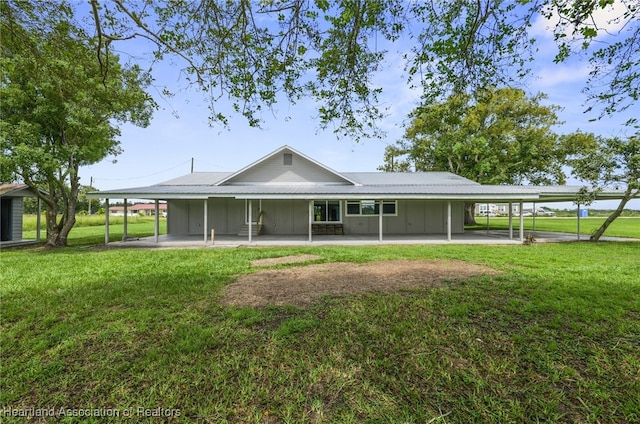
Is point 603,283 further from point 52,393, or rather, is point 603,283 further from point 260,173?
point 260,173

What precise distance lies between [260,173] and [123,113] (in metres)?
6.51

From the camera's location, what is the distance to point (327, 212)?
1639cm

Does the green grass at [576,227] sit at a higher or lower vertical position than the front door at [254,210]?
lower

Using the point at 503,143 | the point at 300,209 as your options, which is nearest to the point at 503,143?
the point at 503,143

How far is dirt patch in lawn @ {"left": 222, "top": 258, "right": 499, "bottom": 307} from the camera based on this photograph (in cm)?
490

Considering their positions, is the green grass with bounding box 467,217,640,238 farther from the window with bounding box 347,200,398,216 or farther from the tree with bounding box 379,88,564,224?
the window with bounding box 347,200,398,216

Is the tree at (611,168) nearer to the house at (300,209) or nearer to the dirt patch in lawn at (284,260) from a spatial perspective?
the house at (300,209)

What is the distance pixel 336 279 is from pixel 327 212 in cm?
1042

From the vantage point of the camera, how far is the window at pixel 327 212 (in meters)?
16.3

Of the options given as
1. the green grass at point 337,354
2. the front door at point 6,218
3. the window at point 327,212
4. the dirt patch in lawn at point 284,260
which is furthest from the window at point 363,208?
the front door at point 6,218

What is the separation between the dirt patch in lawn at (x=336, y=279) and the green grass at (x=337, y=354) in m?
0.37

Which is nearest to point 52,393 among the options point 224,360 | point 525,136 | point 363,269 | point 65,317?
point 224,360

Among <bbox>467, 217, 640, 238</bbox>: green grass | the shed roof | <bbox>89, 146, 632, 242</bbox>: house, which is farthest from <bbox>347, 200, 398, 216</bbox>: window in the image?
the shed roof

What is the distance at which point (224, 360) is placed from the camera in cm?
296
